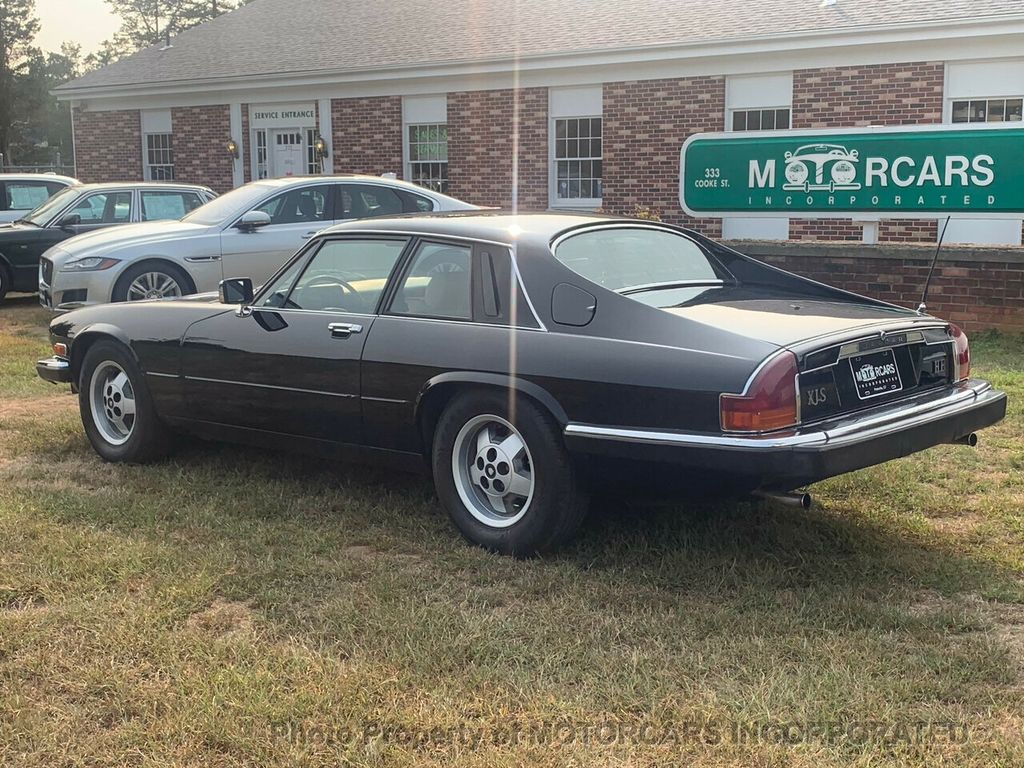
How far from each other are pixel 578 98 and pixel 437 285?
14351 mm

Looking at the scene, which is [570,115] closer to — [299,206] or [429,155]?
[429,155]

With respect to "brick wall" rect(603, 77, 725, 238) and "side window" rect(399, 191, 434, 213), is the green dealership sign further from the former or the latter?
"brick wall" rect(603, 77, 725, 238)

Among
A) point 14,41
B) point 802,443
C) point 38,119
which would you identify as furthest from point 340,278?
point 14,41

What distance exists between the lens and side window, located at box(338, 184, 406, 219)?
11320mm

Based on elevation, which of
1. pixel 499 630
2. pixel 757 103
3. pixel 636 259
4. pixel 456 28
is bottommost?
pixel 499 630

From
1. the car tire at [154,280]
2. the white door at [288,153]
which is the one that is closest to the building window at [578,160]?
the white door at [288,153]

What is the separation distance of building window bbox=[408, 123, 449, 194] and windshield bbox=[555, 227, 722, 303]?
604 inches

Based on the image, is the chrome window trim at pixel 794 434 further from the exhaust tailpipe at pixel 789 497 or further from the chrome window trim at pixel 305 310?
the chrome window trim at pixel 305 310

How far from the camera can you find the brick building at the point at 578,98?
14.5 m

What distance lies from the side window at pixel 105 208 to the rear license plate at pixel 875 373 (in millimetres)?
10934

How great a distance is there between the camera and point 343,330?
16.4 ft

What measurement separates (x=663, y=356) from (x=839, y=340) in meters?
0.67

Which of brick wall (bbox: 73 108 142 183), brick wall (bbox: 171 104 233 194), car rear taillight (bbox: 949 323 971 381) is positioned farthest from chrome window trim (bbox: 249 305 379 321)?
brick wall (bbox: 73 108 142 183)

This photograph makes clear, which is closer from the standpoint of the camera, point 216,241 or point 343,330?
point 343,330
